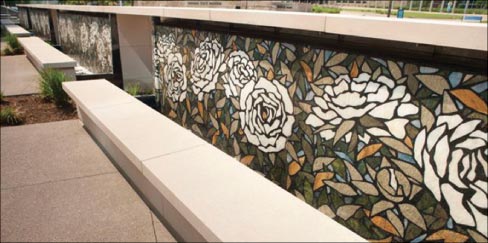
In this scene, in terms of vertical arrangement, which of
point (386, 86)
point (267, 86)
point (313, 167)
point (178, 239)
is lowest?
point (178, 239)

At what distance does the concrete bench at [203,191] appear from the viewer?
6.81 ft

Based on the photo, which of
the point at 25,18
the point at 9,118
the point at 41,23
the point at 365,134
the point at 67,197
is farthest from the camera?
the point at 25,18

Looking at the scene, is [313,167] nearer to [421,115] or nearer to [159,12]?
[421,115]

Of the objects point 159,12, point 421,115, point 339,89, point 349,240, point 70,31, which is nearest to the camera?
point 349,240

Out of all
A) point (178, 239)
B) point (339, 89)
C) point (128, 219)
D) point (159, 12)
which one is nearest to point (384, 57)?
point (339, 89)

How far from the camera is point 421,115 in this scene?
2158mm

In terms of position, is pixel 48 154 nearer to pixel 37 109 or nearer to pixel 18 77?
pixel 37 109

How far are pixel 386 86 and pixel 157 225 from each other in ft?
7.85

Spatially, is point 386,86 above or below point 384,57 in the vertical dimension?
below

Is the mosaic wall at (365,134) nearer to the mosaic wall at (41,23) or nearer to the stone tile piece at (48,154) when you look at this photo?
the stone tile piece at (48,154)

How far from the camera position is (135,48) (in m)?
7.81

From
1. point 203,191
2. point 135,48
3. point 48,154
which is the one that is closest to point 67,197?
point 48,154

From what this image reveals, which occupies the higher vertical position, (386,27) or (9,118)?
(386,27)

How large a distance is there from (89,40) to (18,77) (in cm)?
247
